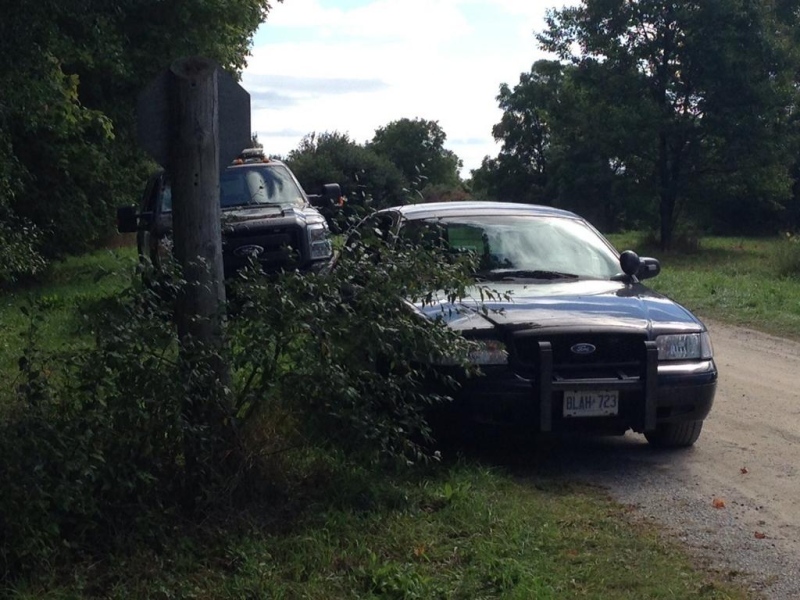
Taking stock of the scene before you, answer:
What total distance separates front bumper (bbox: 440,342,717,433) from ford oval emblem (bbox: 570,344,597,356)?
186mm

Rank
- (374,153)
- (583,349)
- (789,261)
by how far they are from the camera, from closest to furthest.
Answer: (583,349), (789,261), (374,153)

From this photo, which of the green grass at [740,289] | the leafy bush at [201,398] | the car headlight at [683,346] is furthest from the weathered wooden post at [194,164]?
the green grass at [740,289]

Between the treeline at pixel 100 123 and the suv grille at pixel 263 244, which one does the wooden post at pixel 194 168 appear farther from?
the treeline at pixel 100 123

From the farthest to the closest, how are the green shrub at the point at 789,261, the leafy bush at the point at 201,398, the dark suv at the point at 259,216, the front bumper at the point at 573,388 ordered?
the green shrub at the point at 789,261
the dark suv at the point at 259,216
the front bumper at the point at 573,388
the leafy bush at the point at 201,398

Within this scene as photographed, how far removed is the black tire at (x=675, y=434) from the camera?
7633 millimetres

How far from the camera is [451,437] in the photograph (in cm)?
741

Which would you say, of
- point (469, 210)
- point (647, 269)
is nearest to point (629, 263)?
point (647, 269)

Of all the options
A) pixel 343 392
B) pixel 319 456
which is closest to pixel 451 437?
pixel 319 456

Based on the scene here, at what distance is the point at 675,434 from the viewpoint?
7.70 meters

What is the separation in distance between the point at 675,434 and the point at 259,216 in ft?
23.8

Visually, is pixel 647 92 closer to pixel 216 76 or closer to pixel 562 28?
pixel 562 28

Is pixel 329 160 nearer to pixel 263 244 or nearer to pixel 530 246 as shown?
pixel 263 244

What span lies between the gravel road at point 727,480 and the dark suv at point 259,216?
487cm

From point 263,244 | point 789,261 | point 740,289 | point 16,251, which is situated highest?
point 263,244
